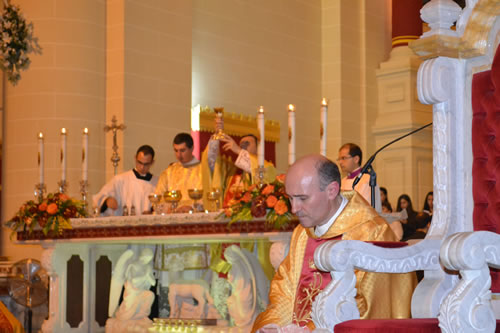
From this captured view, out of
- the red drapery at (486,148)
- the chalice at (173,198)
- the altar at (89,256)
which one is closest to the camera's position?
the red drapery at (486,148)

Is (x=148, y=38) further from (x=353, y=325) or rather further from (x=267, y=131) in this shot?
(x=353, y=325)

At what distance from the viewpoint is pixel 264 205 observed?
6.71m

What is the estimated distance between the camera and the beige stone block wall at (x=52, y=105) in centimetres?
1130

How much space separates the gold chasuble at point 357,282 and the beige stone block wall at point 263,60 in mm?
8923

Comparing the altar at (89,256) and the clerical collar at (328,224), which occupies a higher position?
the clerical collar at (328,224)

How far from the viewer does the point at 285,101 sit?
14.4 m

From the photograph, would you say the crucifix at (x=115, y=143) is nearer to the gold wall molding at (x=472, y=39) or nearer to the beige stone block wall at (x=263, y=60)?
the beige stone block wall at (x=263, y=60)

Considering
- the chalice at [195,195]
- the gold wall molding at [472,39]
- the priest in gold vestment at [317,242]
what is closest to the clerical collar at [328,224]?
the priest in gold vestment at [317,242]

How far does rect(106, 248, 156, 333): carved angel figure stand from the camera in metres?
8.16

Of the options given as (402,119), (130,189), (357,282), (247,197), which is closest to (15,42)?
(130,189)

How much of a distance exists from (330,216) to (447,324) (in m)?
1.41

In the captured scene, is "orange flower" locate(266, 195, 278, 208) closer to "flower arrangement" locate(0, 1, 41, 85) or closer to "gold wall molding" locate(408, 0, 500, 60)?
"gold wall molding" locate(408, 0, 500, 60)

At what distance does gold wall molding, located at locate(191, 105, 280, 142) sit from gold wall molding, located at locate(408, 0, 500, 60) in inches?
365

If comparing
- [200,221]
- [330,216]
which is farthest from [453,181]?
[200,221]
